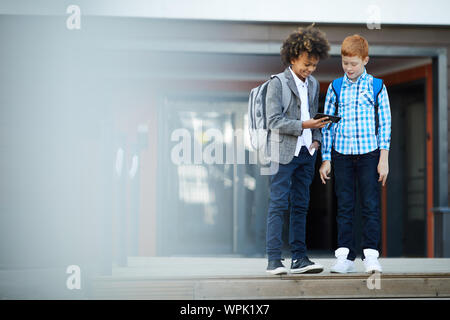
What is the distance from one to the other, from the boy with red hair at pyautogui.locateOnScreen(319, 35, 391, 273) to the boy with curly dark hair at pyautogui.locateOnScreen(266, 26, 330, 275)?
0.12m

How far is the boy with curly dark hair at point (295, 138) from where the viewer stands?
10.7 ft

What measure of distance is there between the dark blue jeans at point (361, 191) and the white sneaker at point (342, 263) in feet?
0.15

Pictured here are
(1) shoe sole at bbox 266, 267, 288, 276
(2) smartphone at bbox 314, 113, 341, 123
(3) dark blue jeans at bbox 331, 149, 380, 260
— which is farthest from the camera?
(3) dark blue jeans at bbox 331, 149, 380, 260

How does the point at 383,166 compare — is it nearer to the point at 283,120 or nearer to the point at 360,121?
the point at 360,121

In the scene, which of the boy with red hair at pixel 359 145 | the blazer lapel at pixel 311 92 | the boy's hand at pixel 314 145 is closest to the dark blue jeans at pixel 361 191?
the boy with red hair at pixel 359 145

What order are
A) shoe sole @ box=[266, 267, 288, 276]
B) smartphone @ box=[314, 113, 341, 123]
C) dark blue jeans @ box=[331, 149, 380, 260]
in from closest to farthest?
smartphone @ box=[314, 113, 341, 123], shoe sole @ box=[266, 267, 288, 276], dark blue jeans @ box=[331, 149, 380, 260]

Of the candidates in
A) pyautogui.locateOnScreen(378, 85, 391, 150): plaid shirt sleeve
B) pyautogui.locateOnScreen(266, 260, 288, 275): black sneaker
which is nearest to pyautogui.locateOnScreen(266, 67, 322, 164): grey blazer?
pyautogui.locateOnScreen(378, 85, 391, 150): plaid shirt sleeve

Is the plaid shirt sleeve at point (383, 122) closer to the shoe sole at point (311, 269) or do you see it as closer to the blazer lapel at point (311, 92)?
the blazer lapel at point (311, 92)

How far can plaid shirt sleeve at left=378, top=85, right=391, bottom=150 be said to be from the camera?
132 inches

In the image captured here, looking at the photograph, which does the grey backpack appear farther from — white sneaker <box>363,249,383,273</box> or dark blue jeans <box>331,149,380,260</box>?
white sneaker <box>363,249,383,273</box>

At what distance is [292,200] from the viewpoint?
11.1 ft

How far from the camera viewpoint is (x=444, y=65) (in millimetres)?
6242
